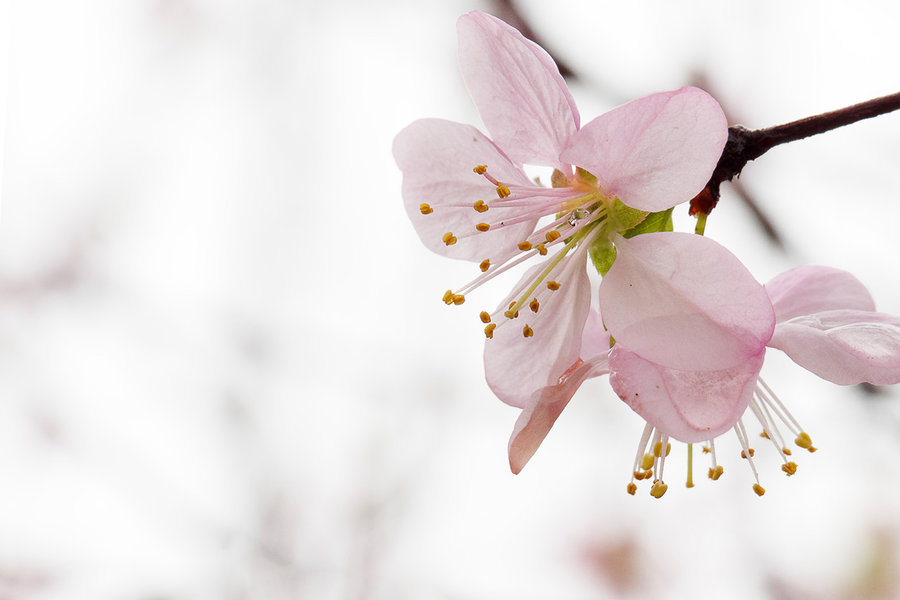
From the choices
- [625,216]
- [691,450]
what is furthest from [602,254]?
[691,450]

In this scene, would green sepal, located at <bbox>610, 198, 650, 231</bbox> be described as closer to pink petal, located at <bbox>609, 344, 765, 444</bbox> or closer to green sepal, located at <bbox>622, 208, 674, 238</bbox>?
green sepal, located at <bbox>622, 208, 674, 238</bbox>

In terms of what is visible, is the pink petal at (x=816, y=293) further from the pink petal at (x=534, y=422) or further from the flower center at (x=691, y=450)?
the pink petal at (x=534, y=422)

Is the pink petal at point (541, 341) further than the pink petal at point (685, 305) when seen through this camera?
Yes

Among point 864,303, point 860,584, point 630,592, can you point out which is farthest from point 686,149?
point 630,592

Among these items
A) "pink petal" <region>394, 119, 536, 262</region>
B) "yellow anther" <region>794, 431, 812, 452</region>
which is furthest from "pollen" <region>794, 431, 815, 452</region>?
"pink petal" <region>394, 119, 536, 262</region>

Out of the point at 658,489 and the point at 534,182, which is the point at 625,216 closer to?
the point at 534,182

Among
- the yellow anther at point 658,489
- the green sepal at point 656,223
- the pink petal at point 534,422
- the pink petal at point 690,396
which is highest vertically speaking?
the green sepal at point 656,223

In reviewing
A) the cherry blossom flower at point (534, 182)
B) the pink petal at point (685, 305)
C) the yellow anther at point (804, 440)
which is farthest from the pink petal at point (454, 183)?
the yellow anther at point (804, 440)
